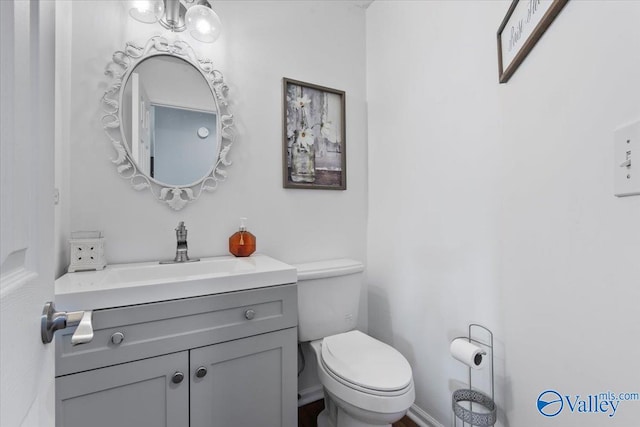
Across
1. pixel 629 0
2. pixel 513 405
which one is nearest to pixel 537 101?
pixel 629 0

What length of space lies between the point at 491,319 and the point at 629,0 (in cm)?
104

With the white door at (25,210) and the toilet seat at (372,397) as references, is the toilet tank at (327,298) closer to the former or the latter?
the toilet seat at (372,397)

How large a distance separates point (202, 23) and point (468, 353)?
1785 millimetres

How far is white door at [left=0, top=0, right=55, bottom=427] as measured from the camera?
0.30 meters

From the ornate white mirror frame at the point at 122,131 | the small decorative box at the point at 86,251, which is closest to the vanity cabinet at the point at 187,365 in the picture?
the small decorative box at the point at 86,251

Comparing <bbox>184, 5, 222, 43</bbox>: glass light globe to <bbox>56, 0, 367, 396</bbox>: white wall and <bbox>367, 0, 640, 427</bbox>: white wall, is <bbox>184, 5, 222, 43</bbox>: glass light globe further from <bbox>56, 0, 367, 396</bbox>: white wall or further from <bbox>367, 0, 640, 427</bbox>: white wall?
<bbox>367, 0, 640, 427</bbox>: white wall

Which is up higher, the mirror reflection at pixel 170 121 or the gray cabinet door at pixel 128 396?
the mirror reflection at pixel 170 121

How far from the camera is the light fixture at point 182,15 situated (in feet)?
4.04

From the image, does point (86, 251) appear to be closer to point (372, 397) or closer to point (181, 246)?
point (181, 246)

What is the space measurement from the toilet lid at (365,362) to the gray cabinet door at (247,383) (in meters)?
0.21

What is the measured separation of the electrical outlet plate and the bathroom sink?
975 mm

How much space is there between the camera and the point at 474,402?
3.85 ft

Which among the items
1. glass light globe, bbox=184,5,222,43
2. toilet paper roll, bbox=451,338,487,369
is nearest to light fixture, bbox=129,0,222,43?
glass light globe, bbox=184,5,222,43

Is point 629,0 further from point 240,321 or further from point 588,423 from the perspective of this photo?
point 240,321
